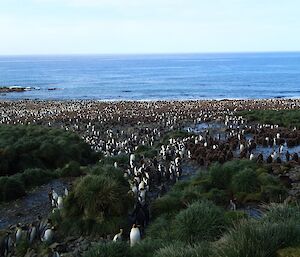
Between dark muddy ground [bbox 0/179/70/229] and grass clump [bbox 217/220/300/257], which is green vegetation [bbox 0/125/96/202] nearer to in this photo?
dark muddy ground [bbox 0/179/70/229]

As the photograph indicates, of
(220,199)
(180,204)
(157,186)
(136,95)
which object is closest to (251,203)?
(220,199)

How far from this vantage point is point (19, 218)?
14609mm

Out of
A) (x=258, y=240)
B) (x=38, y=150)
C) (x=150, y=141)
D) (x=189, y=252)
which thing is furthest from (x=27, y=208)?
(x=150, y=141)

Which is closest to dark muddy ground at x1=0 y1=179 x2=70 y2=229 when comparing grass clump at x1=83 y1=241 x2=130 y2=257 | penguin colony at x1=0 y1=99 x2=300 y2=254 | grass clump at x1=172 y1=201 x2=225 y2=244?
penguin colony at x1=0 y1=99 x2=300 y2=254

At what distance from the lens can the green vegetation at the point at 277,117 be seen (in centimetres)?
3419

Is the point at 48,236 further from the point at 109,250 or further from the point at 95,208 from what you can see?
the point at 109,250

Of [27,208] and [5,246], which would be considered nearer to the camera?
[5,246]

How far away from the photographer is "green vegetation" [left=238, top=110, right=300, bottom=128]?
34188mm

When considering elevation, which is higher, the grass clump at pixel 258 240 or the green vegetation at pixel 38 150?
the grass clump at pixel 258 240

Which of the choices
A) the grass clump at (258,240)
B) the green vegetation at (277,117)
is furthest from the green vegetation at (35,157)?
the green vegetation at (277,117)

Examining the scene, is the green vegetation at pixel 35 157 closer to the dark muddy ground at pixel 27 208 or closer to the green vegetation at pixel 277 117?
the dark muddy ground at pixel 27 208

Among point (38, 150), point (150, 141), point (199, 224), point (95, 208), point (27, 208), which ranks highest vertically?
point (199, 224)

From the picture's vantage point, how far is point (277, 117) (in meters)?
36.3

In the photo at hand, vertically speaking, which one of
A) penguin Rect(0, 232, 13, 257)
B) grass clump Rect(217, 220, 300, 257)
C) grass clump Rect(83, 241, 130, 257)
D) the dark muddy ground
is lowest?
the dark muddy ground
